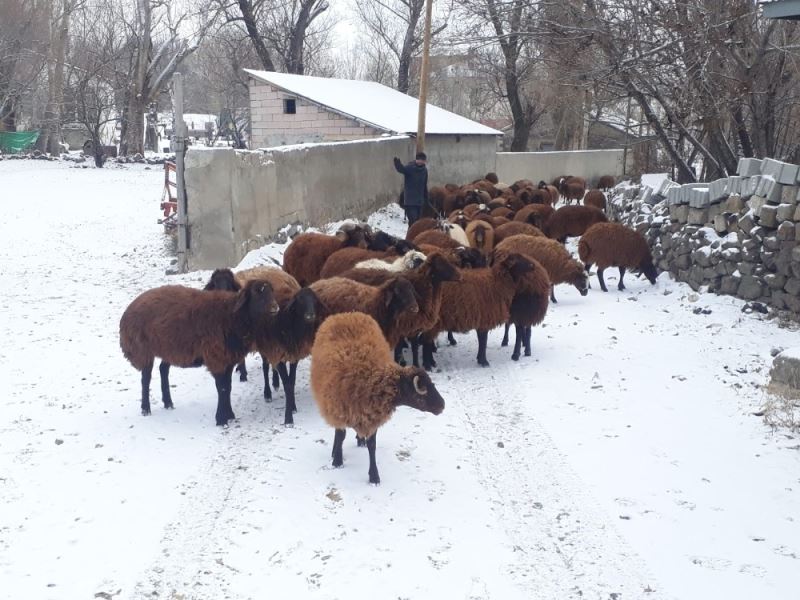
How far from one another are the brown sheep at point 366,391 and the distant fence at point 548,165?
27142 millimetres

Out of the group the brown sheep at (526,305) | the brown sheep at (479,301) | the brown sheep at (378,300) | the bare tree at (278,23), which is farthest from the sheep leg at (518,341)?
the bare tree at (278,23)

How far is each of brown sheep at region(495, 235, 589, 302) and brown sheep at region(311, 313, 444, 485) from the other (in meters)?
5.89

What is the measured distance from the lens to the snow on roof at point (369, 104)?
24.8 metres

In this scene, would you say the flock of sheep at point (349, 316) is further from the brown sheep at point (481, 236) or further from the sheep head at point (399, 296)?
the brown sheep at point (481, 236)

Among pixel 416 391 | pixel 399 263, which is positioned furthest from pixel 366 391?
pixel 399 263

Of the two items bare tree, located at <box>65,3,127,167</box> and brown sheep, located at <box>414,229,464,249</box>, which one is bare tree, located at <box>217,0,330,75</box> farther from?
brown sheep, located at <box>414,229,464,249</box>

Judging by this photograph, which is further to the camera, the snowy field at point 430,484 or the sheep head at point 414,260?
the sheep head at point 414,260

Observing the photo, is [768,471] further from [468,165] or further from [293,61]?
[293,61]

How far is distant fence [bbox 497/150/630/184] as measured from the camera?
3256 centimetres

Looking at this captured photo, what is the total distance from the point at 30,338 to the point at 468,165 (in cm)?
2156

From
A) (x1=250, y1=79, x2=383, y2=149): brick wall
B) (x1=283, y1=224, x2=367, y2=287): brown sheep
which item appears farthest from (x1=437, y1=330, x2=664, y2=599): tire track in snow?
(x1=250, y1=79, x2=383, y2=149): brick wall

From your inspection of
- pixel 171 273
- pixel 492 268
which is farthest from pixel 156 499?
pixel 171 273

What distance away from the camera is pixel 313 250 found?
10.5 meters

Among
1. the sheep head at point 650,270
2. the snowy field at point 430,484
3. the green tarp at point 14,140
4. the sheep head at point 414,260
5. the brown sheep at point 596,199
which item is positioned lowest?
the snowy field at point 430,484
